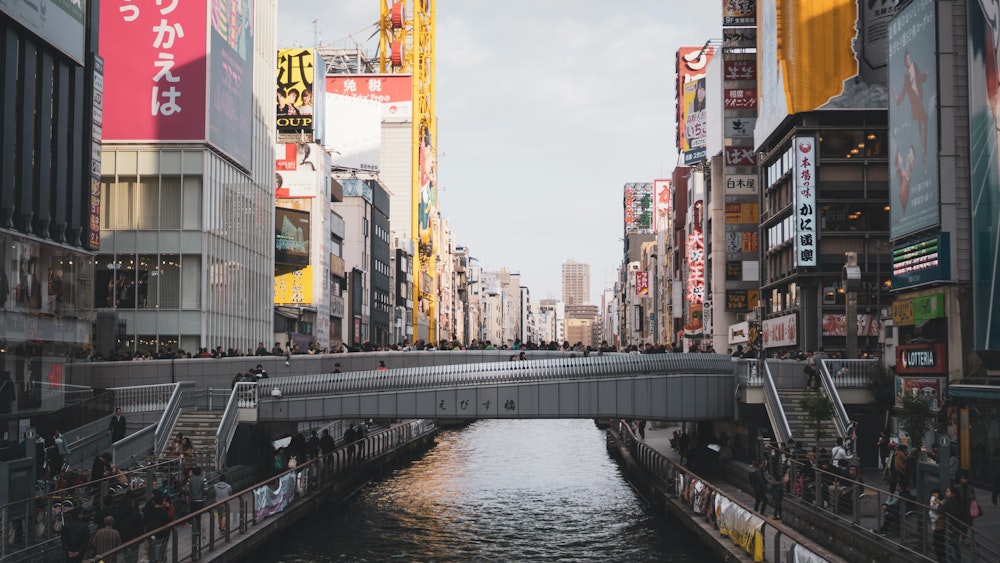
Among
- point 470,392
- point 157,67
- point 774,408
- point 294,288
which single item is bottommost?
point 774,408

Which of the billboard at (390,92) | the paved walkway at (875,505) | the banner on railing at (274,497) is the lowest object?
the banner on railing at (274,497)

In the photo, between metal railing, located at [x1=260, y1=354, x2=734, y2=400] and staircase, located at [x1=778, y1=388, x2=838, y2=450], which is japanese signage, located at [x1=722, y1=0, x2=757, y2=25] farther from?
metal railing, located at [x1=260, y1=354, x2=734, y2=400]

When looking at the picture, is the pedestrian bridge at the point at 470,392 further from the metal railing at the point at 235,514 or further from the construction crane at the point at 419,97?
the construction crane at the point at 419,97

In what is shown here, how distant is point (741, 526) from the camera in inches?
1120

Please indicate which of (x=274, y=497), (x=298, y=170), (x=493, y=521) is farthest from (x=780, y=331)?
(x=298, y=170)

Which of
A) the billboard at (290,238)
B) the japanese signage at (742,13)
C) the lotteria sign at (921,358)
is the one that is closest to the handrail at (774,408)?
the lotteria sign at (921,358)

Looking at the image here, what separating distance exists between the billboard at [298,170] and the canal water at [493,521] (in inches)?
1470

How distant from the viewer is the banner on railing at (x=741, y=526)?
26.4 meters

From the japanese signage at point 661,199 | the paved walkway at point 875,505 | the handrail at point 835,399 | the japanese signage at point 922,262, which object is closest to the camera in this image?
the paved walkway at point 875,505

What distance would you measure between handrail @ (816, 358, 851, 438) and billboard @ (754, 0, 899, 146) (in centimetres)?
2570

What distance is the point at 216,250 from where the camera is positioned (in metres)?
68.1

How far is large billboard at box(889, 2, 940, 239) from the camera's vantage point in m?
41.7

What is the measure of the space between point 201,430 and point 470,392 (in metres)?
9.89

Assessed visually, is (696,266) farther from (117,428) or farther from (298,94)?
(117,428)
